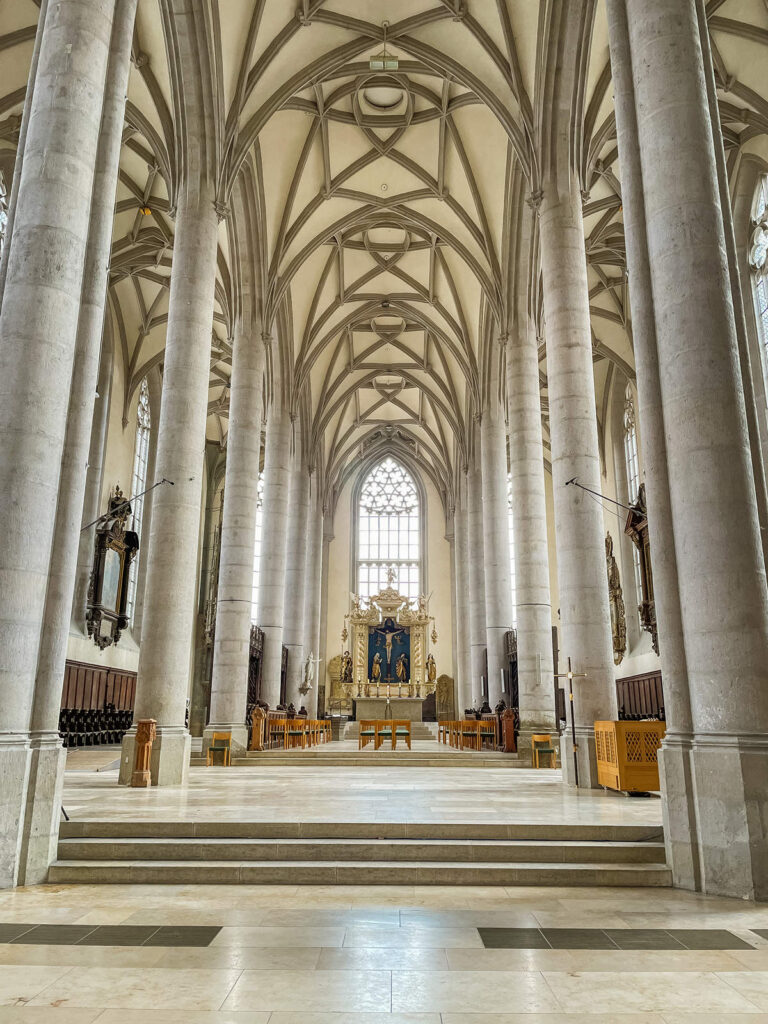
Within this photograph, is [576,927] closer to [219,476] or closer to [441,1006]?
[441,1006]

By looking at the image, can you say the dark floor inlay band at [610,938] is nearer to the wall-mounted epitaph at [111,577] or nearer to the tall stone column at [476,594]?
the wall-mounted epitaph at [111,577]

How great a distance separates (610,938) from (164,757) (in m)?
7.53

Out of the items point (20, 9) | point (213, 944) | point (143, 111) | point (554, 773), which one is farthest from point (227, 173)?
point (213, 944)

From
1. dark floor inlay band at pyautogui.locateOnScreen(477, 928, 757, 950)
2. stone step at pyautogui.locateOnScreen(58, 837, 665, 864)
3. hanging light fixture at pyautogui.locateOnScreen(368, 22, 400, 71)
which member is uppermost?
hanging light fixture at pyautogui.locateOnScreen(368, 22, 400, 71)

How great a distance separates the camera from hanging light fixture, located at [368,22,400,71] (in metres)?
16.5

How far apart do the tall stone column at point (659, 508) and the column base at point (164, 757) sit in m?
7.01

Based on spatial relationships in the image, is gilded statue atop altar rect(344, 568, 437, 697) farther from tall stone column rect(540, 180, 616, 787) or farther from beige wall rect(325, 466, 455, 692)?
tall stone column rect(540, 180, 616, 787)

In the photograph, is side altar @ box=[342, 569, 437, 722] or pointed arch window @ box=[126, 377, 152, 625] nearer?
pointed arch window @ box=[126, 377, 152, 625]

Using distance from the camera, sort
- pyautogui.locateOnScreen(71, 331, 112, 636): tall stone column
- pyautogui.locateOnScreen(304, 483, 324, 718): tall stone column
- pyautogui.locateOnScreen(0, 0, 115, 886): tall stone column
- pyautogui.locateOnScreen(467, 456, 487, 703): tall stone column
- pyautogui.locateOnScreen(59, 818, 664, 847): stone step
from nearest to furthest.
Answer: pyautogui.locateOnScreen(0, 0, 115, 886): tall stone column, pyautogui.locateOnScreen(59, 818, 664, 847): stone step, pyautogui.locateOnScreen(71, 331, 112, 636): tall stone column, pyautogui.locateOnScreen(467, 456, 487, 703): tall stone column, pyautogui.locateOnScreen(304, 483, 324, 718): tall stone column

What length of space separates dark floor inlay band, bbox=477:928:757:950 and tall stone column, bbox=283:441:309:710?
20.9m

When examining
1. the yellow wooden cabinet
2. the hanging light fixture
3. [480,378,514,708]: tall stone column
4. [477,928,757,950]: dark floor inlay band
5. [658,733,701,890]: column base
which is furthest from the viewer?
[480,378,514,708]: tall stone column

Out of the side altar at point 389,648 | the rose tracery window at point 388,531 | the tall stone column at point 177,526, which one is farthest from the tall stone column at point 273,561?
the rose tracery window at point 388,531

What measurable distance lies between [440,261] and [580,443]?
14035 mm

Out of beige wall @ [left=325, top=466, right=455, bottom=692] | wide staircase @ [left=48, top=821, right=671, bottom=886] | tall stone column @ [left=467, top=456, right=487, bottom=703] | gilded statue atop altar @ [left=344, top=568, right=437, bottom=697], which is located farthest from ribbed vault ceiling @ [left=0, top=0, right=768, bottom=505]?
wide staircase @ [left=48, top=821, right=671, bottom=886]
